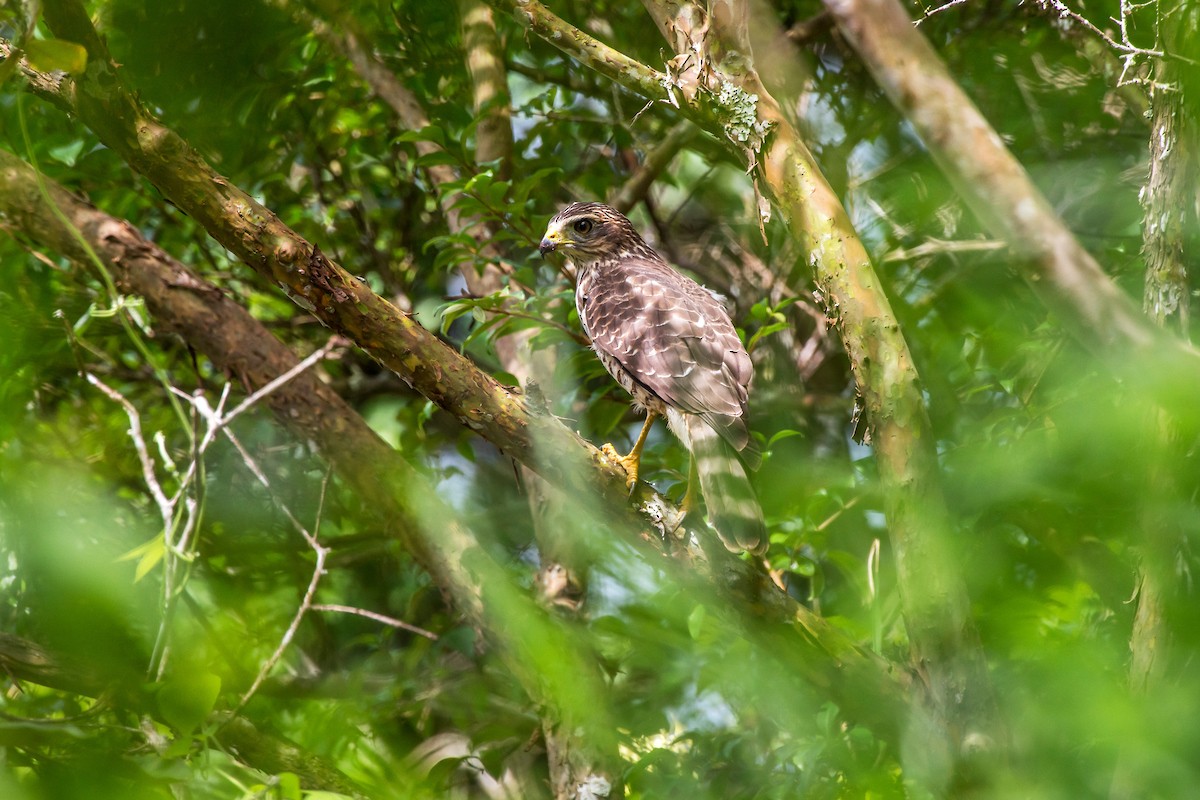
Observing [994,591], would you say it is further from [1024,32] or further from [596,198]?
[596,198]

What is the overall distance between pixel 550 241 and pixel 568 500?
1.13 m

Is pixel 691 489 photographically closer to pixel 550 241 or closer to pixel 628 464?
pixel 628 464

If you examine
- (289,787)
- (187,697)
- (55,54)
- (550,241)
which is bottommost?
(289,787)

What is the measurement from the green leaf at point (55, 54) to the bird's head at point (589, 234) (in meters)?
2.31

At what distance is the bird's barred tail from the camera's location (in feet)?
9.87

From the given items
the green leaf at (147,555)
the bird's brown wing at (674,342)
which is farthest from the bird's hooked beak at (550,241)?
the green leaf at (147,555)

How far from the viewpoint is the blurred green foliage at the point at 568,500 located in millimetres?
1479

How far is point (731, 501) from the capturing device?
3.05 meters

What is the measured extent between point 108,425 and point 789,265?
132 inches

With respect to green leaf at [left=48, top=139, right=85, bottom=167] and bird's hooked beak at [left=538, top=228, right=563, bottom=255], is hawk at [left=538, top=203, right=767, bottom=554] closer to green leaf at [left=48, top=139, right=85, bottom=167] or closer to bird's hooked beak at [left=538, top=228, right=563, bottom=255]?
bird's hooked beak at [left=538, top=228, right=563, bottom=255]

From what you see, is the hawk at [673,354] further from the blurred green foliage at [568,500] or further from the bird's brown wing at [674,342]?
the blurred green foliage at [568,500]

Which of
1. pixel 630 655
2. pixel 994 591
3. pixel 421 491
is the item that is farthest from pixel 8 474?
pixel 421 491

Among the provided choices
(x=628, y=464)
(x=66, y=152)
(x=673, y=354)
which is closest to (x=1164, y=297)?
(x=673, y=354)

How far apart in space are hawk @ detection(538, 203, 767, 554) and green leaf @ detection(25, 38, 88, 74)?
196 centimetres
